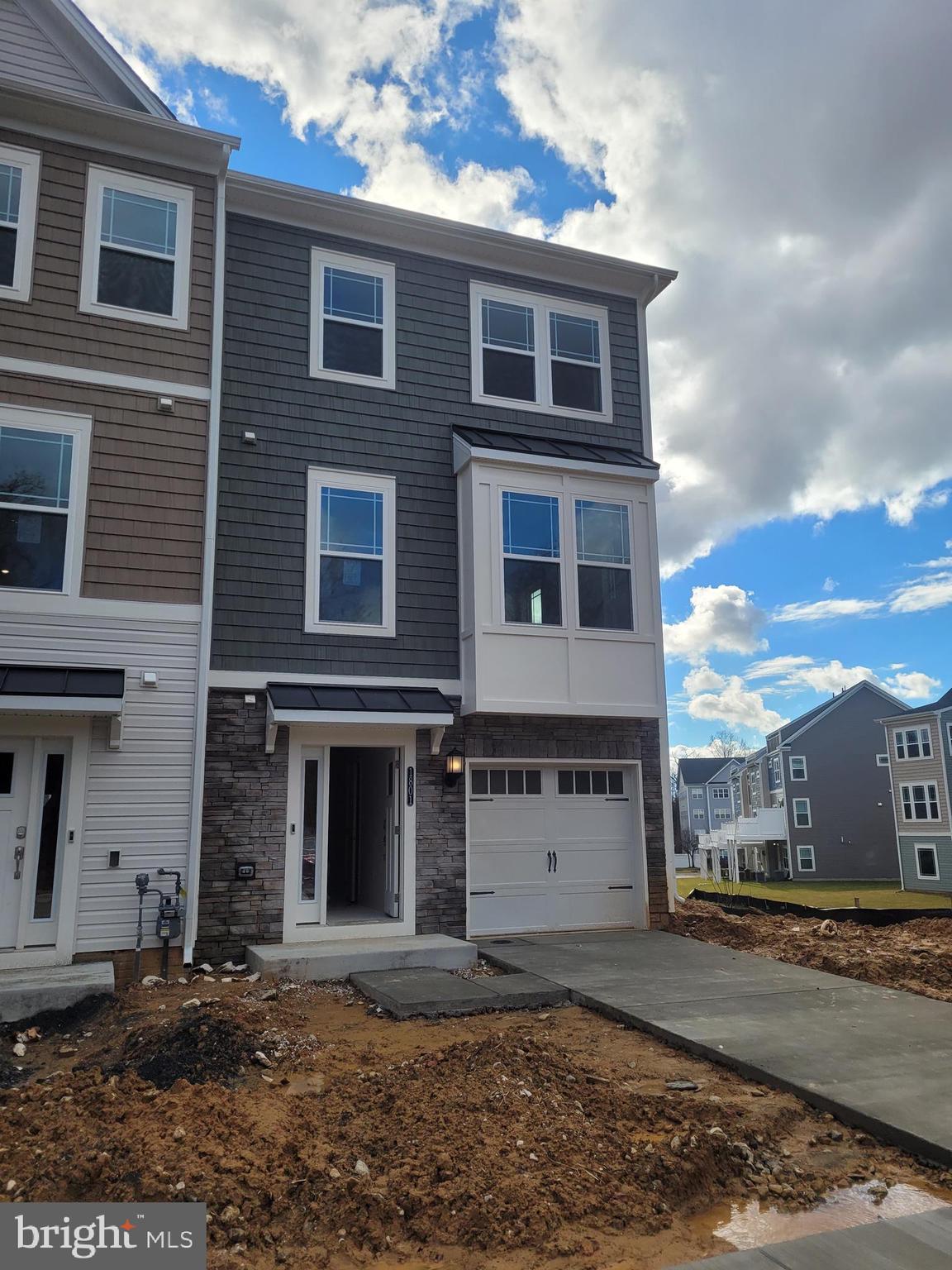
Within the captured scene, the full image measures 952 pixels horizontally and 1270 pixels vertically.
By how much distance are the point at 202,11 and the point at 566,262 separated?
5.03 meters

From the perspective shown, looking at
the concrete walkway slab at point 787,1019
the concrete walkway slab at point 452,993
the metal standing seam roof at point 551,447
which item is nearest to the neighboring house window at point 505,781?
the concrete walkway slab at point 787,1019

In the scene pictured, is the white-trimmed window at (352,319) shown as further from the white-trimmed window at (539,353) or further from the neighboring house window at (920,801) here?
the neighboring house window at (920,801)

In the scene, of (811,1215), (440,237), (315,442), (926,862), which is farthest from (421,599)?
(926,862)

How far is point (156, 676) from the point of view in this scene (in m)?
8.41

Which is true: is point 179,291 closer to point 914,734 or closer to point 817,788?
point 914,734

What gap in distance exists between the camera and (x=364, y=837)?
11.6m

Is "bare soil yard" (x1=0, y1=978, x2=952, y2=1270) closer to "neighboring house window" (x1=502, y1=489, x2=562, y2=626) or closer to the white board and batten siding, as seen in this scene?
the white board and batten siding

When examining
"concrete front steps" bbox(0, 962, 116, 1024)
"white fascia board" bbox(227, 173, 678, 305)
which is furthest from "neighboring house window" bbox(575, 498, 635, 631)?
"concrete front steps" bbox(0, 962, 116, 1024)

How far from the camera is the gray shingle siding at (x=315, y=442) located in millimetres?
9219

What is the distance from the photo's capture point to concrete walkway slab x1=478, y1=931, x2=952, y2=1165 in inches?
180

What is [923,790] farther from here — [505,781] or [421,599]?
[421,599]

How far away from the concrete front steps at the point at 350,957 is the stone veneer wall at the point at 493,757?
2.28 feet

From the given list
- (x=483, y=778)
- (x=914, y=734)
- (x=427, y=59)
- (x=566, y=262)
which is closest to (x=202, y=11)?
(x=427, y=59)

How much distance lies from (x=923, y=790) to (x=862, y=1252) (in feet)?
102
